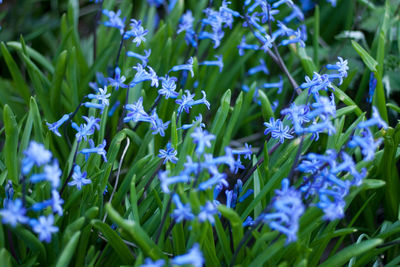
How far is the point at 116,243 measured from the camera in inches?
75.6

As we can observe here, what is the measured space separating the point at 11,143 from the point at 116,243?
2.07 feet

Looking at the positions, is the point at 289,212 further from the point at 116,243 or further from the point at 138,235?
the point at 116,243

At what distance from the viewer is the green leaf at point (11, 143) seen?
6.56 ft

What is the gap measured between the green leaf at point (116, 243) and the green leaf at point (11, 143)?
484 millimetres

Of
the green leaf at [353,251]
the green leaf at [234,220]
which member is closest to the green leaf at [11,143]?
the green leaf at [234,220]

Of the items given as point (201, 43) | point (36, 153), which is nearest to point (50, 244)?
point (36, 153)

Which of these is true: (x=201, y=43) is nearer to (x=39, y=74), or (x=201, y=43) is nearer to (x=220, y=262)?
(x=39, y=74)

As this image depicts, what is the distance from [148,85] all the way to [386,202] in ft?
4.86

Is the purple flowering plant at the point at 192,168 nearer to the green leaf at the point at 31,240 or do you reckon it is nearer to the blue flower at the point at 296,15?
the green leaf at the point at 31,240

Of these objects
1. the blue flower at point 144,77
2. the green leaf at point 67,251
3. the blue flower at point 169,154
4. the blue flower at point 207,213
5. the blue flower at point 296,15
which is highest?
the blue flower at point 296,15

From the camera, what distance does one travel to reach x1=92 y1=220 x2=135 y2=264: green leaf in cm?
184

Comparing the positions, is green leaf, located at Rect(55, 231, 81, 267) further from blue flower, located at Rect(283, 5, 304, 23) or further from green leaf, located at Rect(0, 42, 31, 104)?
blue flower, located at Rect(283, 5, 304, 23)

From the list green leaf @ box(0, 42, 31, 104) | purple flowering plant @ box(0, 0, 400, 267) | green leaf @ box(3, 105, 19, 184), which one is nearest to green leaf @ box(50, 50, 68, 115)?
purple flowering plant @ box(0, 0, 400, 267)

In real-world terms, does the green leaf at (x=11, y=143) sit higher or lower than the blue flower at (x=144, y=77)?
lower
